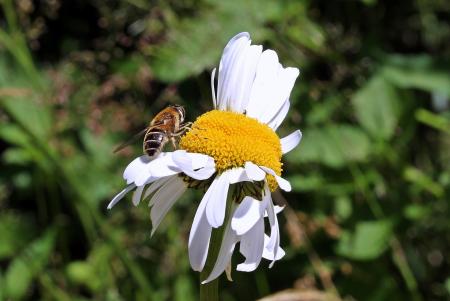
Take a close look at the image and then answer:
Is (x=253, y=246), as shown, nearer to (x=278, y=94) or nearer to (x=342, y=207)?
(x=278, y=94)

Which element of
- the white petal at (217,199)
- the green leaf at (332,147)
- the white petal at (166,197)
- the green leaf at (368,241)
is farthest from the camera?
the green leaf at (332,147)

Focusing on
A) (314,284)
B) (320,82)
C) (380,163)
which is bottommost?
(314,284)

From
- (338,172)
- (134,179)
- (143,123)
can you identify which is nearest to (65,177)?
(143,123)

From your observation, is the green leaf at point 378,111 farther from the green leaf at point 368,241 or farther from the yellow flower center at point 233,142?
the yellow flower center at point 233,142

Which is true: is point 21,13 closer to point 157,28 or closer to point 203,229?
point 157,28

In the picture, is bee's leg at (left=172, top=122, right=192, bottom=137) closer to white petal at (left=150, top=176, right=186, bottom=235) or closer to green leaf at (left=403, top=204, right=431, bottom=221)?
white petal at (left=150, top=176, right=186, bottom=235)

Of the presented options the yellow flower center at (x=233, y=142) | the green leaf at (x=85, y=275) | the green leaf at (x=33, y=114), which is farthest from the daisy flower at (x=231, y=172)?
the green leaf at (x=33, y=114)

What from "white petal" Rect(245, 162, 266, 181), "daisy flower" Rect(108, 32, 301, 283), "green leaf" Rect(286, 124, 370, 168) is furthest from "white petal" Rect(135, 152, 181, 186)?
"green leaf" Rect(286, 124, 370, 168)
